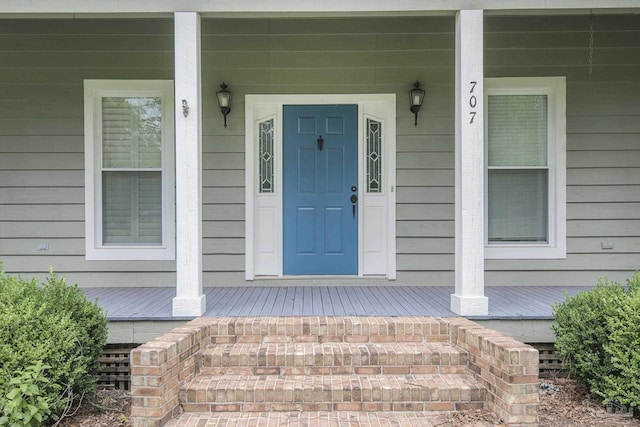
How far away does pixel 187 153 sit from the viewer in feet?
11.4

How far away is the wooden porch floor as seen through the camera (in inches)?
139

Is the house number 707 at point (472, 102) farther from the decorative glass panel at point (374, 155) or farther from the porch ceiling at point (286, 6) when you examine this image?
the decorative glass panel at point (374, 155)

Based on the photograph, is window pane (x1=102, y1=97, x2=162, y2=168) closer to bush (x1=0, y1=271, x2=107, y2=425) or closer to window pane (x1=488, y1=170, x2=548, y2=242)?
bush (x1=0, y1=271, x2=107, y2=425)

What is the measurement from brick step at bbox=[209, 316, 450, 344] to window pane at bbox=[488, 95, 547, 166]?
2.31 m

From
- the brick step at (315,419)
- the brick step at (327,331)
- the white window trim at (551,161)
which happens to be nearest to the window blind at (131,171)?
the brick step at (327,331)

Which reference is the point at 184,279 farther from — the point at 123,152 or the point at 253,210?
the point at 123,152

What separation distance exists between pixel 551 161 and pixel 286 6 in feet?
10.5

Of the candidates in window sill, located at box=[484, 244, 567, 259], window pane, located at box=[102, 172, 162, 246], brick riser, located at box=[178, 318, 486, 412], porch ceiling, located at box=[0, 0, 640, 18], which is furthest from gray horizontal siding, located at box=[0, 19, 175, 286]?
window sill, located at box=[484, 244, 567, 259]

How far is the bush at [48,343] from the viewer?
256 cm

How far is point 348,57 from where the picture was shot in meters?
4.66

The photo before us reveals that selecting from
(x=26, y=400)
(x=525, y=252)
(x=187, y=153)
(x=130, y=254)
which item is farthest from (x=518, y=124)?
(x=26, y=400)

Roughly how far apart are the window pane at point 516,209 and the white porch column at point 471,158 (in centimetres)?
141

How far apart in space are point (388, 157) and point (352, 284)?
4.66ft

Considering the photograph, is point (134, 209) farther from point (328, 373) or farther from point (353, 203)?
point (328, 373)
